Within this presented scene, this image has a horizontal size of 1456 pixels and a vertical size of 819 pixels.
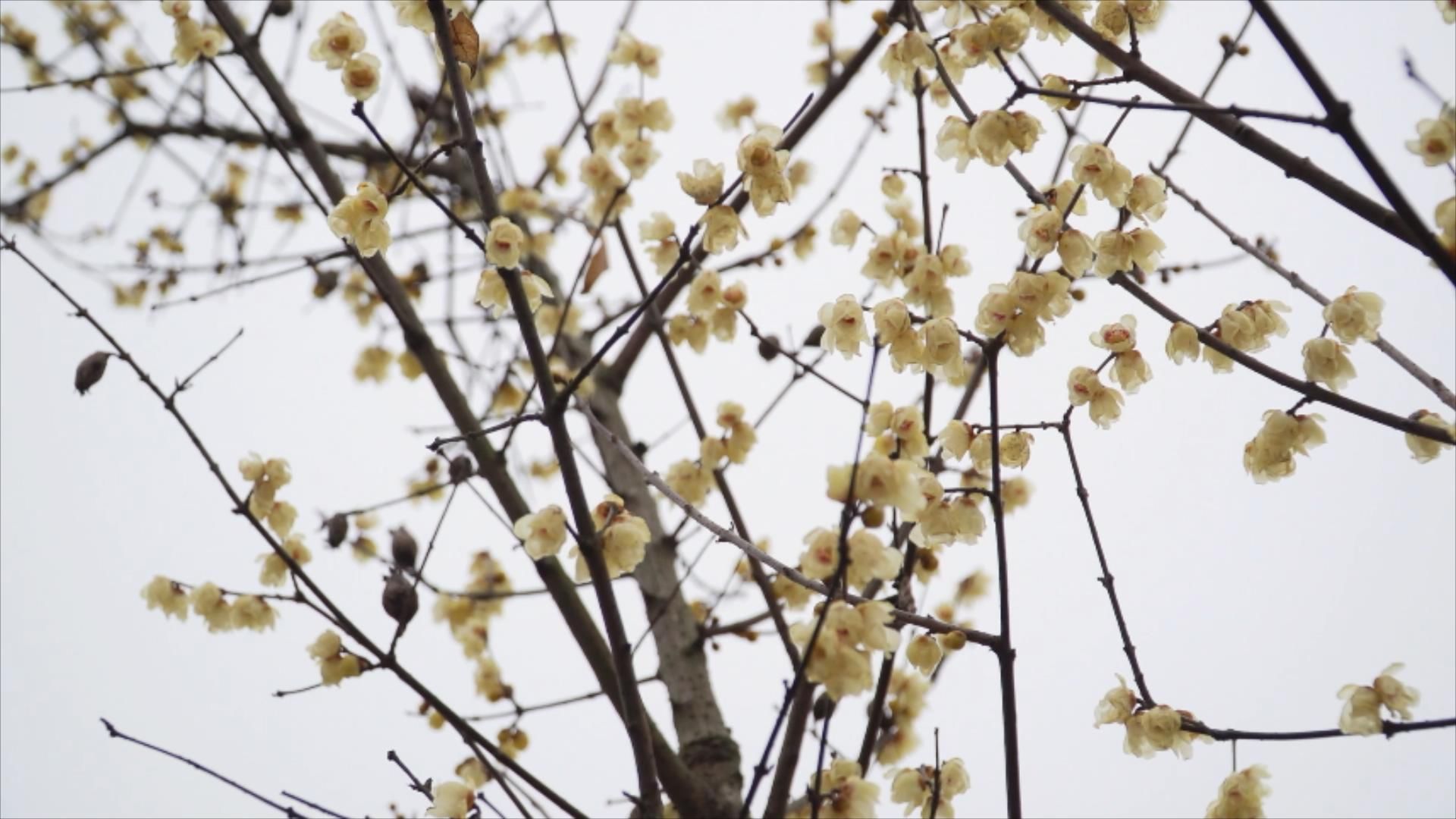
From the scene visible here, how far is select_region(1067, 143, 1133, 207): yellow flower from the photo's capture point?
5.38 ft

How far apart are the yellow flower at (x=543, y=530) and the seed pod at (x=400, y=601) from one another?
0.85ft

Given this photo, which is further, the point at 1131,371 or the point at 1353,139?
the point at 1131,371

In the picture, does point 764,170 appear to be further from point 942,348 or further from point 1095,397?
point 1095,397

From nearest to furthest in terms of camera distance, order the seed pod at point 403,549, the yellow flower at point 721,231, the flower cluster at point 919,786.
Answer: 1. the flower cluster at point 919,786
2. the yellow flower at point 721,231
3. the seed pod at point 403,549

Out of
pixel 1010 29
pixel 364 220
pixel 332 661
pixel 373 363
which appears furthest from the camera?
pixel 373 363

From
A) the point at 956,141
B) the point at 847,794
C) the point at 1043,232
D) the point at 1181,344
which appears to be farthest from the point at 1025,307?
the point at 847,794

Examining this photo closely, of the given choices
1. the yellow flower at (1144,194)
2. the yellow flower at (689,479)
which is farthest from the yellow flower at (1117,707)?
the yellow flower at (689,479)

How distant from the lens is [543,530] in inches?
67.6

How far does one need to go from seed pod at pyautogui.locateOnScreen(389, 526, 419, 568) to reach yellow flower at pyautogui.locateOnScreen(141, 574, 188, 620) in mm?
612

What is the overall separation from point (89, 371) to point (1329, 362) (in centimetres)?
230

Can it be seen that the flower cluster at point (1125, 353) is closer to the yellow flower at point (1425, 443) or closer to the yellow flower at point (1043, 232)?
the yellow flower at point (1043, 232)

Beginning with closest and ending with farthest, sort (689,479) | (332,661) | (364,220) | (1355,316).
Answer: (1355,316)
(364,220)
(332,661)
(689,479)

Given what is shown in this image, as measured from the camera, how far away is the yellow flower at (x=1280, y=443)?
1569 millimetres

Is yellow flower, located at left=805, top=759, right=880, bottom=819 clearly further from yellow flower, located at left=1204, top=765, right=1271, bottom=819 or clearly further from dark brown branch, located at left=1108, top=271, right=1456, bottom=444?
dark brown branch, located at left=1108, top=271, right=1456, bottom=444
